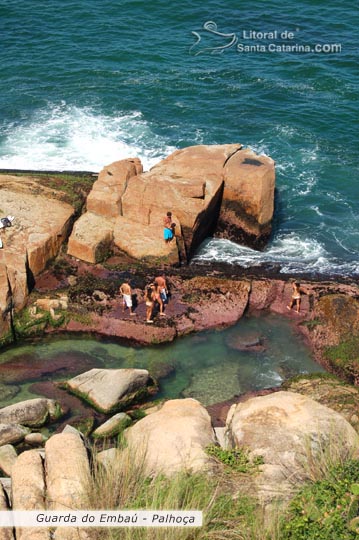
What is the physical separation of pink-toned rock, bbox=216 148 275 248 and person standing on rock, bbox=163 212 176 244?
330cm

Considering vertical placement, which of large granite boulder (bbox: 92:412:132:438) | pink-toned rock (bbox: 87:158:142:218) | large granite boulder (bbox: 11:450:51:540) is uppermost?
pink-toned rock (bbox: 87:158:142:218)

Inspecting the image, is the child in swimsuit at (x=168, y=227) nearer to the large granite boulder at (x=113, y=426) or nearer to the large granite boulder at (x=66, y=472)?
the large granite boulder at (x=113, y=426)

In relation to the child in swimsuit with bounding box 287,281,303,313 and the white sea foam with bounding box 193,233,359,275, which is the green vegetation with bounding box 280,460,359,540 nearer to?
the child in swimsuit with bounding box 287,281,303,313

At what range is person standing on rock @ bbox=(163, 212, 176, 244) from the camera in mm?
26094

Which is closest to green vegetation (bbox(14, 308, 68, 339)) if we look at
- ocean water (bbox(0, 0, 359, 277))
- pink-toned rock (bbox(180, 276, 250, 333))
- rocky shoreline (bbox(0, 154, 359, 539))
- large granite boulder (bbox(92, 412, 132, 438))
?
rocky shoreline (bbox(0, 154, 359, 539))

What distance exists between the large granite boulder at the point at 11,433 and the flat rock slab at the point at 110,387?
2297 mm

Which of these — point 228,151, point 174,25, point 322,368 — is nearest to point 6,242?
point 228,151

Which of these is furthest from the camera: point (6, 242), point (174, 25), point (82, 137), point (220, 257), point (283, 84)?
point (174, 25)

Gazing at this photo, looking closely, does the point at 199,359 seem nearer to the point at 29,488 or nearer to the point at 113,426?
the point at 113,426

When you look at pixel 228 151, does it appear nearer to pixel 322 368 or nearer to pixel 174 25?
pixel 322 368

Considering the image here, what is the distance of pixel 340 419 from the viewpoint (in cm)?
1734

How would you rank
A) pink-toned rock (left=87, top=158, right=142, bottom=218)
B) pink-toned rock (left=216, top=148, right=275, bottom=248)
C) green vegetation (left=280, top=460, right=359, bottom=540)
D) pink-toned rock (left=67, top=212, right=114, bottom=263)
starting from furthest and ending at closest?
pink-toned rock (left=216, top=148, right=275, bottom=248)
pink-toned rock (left=87, top=158, right=142, bottom=218)
pink-toned rock (left=67, top=212, right=114, bottom=263)
green vegetation (left=280, top=460, right=359, bottom=540)

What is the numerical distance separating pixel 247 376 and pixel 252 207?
8.32 metres

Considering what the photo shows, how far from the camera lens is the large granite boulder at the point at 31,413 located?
1978cm
